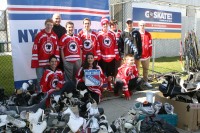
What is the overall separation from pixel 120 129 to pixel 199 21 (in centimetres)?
1568

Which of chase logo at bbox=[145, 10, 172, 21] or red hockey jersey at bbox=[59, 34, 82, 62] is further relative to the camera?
chase logo at bbox=[145, 10, 172, 21]

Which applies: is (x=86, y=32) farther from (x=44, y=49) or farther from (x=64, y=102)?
(x=64, y=102)

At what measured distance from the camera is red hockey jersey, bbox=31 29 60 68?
580 centimetres

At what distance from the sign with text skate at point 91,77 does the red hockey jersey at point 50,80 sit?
540 mm

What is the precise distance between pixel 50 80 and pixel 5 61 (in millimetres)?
5543

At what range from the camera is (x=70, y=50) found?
6.07 meters

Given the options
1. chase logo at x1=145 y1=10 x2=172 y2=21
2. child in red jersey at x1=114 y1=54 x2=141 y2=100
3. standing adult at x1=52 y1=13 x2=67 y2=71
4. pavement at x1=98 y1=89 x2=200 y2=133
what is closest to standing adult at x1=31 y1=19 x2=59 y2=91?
standing adult at x1=52 y1=13 x2=67 y2=71

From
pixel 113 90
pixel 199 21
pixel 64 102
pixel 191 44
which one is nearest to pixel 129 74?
pixel 113 90

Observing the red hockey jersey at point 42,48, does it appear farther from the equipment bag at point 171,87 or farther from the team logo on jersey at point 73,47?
the equipment bag at point 171,87

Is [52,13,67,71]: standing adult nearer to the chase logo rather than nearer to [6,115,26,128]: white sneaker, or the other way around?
[6,115,26,128]: white sneaker

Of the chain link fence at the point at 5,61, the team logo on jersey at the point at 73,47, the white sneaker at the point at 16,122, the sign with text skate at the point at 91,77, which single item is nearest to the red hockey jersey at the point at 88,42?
the team logo on jersey at the point at 73,47

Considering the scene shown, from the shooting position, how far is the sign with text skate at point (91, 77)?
5.81m

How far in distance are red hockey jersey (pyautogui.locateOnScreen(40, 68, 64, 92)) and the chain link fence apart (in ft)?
5.60

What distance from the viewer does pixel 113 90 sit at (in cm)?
714
